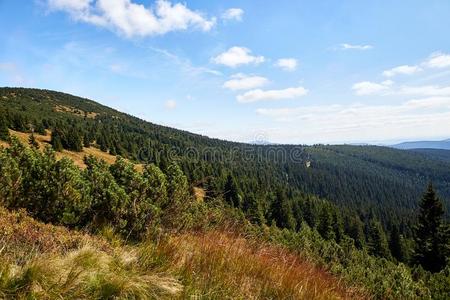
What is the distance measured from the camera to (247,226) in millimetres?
7047

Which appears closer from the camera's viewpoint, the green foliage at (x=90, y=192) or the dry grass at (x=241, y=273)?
the dry grass at (x=241, y=273)

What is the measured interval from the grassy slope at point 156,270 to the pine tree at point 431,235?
5360 cm

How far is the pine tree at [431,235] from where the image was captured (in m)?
49.8

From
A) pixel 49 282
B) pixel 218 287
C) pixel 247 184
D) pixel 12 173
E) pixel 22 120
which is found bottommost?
pixel 247 184

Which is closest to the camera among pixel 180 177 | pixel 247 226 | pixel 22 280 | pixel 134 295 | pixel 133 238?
pixel 22 280

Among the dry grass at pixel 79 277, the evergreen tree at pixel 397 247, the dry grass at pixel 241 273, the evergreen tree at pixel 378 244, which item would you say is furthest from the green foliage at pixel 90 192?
the evergreen tree at pixel 397 247

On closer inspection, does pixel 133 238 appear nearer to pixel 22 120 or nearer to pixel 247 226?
pixel 247 226

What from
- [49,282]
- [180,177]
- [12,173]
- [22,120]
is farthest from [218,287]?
[22,120]

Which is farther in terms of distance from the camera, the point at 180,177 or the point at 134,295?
the point at 180,177

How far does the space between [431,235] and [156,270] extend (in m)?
56.6

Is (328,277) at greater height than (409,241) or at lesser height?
greater

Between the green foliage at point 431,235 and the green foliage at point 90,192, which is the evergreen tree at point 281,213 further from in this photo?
the green foliage at point 90,192

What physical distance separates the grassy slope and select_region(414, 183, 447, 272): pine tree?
53.6 metres

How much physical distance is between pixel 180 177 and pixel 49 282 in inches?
220
